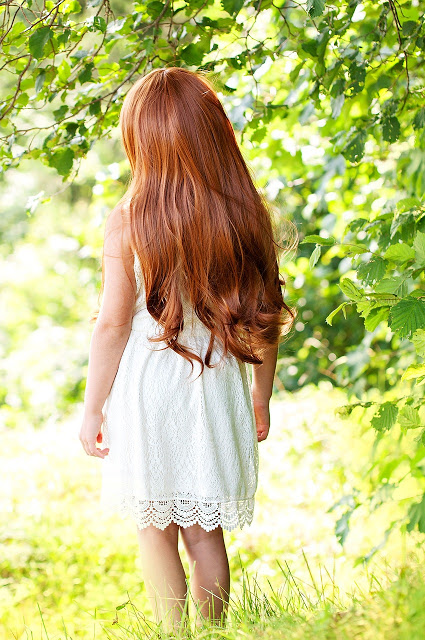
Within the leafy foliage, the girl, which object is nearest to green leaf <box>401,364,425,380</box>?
the leafy foliage

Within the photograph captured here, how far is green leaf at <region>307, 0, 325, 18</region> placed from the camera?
4.72 ft

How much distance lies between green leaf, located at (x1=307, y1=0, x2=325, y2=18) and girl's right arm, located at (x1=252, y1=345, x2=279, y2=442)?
0.92 metres

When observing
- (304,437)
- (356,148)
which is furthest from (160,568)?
(304,437)

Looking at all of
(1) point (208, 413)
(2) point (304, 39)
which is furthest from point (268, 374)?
(2) point (304, 39)

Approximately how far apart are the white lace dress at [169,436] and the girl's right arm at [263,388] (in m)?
0.23

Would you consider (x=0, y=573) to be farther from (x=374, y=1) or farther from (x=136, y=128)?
(x=374, y=1)

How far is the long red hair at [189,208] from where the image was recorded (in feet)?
5.40

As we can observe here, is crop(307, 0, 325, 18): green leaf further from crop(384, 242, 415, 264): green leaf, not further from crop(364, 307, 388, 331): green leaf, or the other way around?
crop(364, 307, 388, 331): green leaf

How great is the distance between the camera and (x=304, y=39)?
205cm

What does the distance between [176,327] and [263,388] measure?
45 centimetres

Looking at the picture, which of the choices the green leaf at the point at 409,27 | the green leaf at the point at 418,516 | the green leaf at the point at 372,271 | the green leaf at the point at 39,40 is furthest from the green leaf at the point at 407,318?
the green leaf at the point at 39,40

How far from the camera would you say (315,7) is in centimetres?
145

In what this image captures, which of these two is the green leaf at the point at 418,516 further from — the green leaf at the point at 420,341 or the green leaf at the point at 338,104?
the green leaf at the point at 338,104

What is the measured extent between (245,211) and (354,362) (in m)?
1.60
